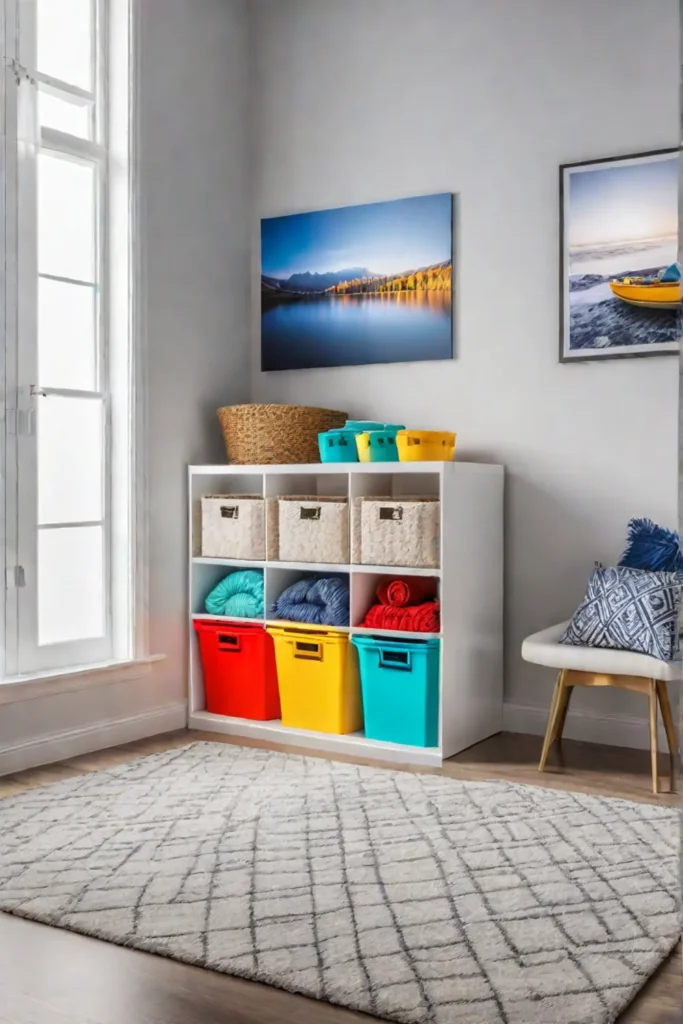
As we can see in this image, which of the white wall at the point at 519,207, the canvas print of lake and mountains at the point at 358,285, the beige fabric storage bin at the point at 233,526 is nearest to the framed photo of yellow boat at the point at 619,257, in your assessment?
the white wall at the point at 519,207

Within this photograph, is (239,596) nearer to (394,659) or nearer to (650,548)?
(394,659)

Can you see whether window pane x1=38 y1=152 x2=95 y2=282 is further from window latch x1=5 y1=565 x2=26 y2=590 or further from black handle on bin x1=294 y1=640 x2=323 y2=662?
black handle on bin x1=294 y1=640 x2=323 y2=662

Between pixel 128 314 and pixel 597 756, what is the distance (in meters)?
2.27

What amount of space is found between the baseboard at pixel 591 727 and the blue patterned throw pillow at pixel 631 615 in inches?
20.9

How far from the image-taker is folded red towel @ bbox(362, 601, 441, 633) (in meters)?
3.40

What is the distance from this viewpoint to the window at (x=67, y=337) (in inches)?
134

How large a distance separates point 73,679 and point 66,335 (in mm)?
1203

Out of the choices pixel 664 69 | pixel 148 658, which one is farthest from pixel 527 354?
pixel 148 658

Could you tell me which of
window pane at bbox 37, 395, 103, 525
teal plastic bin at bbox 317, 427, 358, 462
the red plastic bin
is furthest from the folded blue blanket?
window pane at bbox 37, 395, 103, 525

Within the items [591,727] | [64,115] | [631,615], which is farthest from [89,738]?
[64,115]

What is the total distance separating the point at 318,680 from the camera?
3648 millimetres

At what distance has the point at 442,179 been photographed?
3949mm

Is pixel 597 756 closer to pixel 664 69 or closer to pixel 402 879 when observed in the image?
pixel 402 879

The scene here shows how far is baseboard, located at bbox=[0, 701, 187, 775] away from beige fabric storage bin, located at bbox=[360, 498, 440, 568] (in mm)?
1017
